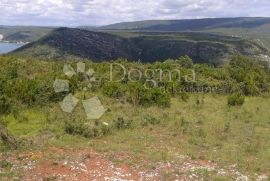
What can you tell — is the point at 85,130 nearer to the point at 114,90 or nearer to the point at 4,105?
the point at 4,105

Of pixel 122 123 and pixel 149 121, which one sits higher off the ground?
pixel 122 123

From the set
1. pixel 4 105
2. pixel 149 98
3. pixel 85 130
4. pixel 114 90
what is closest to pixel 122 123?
pixel 85 130

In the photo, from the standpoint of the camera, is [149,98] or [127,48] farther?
[127,48]

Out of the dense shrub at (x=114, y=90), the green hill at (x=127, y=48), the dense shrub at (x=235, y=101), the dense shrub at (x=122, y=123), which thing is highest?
the dense shrub at (x=114, y=90)

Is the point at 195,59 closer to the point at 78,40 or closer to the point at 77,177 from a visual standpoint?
the point at 78,40

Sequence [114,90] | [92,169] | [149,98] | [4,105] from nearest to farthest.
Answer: [92,169] → [4,105] → [149,98] → [114,90]

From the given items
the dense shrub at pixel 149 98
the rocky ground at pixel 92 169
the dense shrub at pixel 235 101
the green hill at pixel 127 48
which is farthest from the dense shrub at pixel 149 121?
the green hill at pixel 127 48

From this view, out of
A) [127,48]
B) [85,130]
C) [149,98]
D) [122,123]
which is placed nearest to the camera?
[85,130]

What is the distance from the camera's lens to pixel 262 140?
1770 centimetres

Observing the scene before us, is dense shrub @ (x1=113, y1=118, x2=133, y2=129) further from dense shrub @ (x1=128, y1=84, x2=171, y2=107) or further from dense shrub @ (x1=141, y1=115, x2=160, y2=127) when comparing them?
dense shrub @ (x1=128, y1=84, x2=171, y2=107)

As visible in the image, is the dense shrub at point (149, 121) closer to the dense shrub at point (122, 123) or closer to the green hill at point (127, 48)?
the dense shrub at point (122, 123)

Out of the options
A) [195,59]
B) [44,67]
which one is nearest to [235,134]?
[44,67]

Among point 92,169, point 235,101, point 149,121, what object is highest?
point 92,169

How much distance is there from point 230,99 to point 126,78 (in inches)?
312
